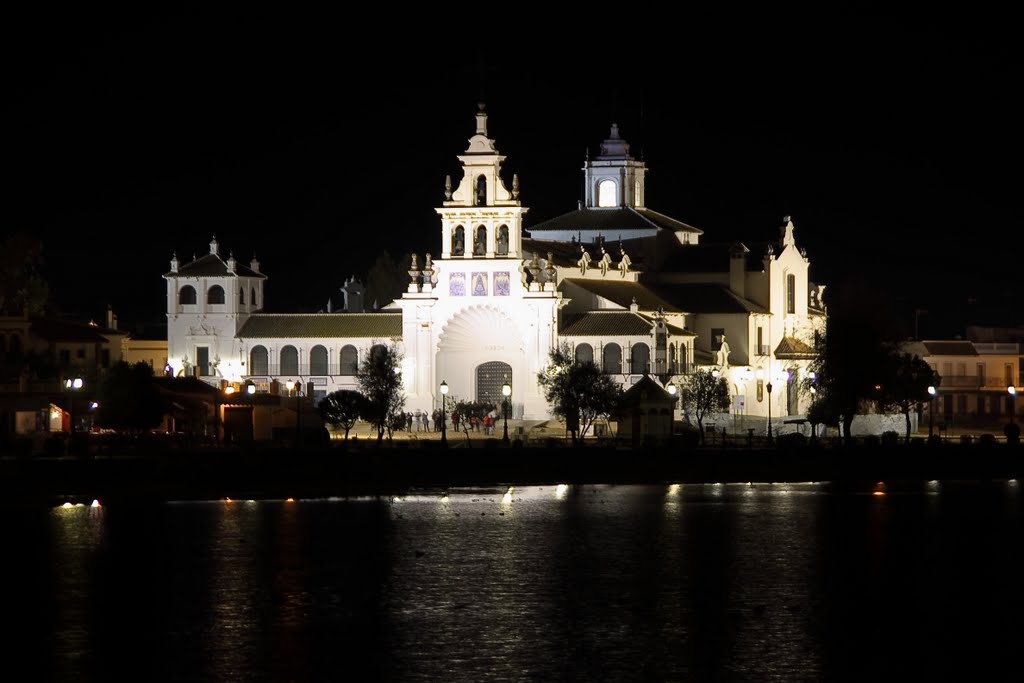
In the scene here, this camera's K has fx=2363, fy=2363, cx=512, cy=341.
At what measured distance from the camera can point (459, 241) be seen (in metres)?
108

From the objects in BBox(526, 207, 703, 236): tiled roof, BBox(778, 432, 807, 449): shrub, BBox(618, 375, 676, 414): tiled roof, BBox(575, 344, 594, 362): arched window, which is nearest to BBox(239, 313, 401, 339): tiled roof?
BBox(575, 344, 594, 362): arched window

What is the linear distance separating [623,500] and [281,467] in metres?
10.7

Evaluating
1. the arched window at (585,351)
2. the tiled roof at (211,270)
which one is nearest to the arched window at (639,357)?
the arched window at (585,351)

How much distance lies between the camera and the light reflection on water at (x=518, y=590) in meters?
33.0

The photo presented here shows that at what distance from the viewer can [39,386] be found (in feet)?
272

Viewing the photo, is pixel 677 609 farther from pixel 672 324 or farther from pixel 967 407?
pixel 967 407

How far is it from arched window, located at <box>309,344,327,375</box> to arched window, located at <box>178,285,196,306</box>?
700cm

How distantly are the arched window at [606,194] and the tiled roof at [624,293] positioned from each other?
507 inches

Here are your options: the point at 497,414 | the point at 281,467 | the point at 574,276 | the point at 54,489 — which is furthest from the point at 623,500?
the point at 574,276

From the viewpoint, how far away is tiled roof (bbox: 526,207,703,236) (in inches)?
4843

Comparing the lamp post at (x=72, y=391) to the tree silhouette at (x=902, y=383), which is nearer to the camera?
the lamp post at (x=72, y=391)

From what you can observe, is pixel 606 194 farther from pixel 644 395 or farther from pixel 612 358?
pixel 644 395

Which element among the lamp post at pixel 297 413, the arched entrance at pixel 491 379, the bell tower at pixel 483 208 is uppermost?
the bell tower at pixel 483 208

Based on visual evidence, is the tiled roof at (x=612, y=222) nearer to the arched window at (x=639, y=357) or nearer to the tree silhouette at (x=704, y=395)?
the arched window at (x=639, y=357)
